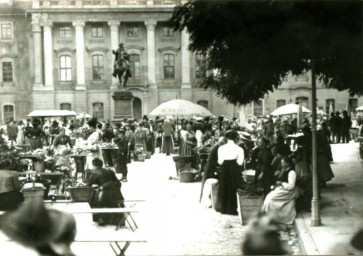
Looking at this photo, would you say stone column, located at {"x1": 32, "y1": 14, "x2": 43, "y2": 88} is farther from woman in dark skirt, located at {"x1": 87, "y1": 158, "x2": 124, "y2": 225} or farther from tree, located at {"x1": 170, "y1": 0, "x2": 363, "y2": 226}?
woman in dark skirt, located at {"x1": 87, "y1": 158, "x2": 124, "y2": 225}

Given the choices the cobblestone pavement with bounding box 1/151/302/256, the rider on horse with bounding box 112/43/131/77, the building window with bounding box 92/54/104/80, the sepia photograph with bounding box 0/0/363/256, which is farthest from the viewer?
the building window with bounding box 92/54/104/80

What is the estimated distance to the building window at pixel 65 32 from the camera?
50.9 m

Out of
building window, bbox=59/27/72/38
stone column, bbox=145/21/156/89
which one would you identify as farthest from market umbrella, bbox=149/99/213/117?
building window, bbox=59/27/72/38

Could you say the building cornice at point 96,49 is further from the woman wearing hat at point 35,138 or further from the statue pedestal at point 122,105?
the woman wearing hat at point 35,138

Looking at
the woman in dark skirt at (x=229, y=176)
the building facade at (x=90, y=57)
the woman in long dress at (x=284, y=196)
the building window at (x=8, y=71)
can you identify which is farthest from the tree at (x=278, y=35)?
the building window at (x=8, y=71)

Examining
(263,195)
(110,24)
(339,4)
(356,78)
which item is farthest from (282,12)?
(110,24)

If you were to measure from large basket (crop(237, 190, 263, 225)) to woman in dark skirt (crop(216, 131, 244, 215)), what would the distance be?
3.33 feet

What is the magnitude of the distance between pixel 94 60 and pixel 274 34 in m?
41.9

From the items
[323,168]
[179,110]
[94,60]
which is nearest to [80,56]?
[94,60]

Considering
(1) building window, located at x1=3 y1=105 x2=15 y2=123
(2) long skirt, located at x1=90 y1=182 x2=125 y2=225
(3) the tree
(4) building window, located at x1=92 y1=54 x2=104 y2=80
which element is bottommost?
(2) long skirt, located at x1=90 y1=182 x2=125 y2=225

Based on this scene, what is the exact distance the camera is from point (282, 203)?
416 inches

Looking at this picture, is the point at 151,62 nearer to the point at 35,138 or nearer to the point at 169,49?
the point at 169,49

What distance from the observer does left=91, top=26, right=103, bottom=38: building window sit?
168 ft

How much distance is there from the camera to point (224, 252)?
8.76 meters
